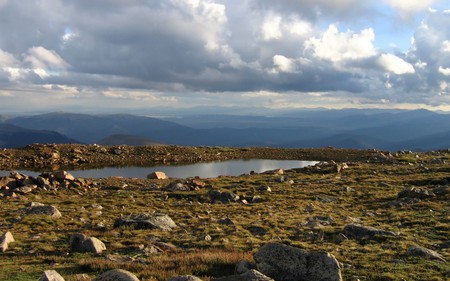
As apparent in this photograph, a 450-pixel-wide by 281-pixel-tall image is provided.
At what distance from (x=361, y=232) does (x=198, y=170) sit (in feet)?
158

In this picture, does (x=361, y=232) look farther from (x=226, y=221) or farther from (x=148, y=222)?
(x=148, y=222)

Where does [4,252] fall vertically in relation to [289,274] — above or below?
below

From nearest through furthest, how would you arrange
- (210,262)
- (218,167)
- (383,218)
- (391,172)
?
(210,262)
(383,218)
(391,172)
(218,167)

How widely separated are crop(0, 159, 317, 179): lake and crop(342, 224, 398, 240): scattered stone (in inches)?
1562

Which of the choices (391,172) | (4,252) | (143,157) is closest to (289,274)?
(4,252)

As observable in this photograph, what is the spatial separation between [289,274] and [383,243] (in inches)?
372

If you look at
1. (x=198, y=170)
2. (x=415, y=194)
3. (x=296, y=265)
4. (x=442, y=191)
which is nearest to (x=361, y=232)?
(x=296, y=265)

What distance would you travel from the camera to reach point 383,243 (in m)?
20.6

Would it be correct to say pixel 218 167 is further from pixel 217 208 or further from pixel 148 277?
pixel 148 277

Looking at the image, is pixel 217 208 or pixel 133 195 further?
pixel 133 195

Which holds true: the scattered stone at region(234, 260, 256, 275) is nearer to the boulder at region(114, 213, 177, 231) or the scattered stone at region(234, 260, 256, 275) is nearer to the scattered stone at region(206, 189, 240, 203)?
the boulder at region(114, 213, 177, 231)

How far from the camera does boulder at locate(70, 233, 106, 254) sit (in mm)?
18547

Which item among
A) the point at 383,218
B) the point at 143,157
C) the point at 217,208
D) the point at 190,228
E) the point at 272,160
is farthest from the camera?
the point at 272,160

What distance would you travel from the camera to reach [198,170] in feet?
225
